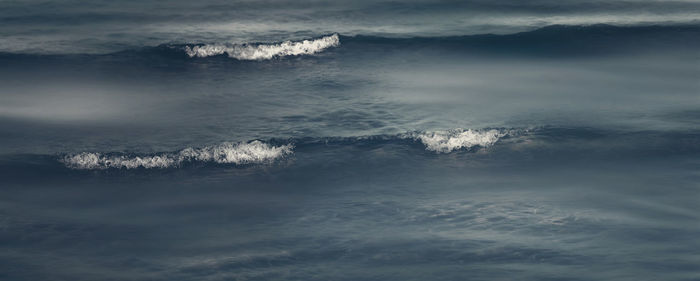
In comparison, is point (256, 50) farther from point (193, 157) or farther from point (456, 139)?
point (456, 139)

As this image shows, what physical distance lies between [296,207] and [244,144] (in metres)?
2.89

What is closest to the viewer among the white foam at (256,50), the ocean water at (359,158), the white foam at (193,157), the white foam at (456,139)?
the ocean water at (359,158)

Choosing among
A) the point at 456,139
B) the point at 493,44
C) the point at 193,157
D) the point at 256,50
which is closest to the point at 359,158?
the point at 456,139

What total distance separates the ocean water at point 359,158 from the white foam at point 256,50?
54mm

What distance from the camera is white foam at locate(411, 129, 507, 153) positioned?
19.2 m

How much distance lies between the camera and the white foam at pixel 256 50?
2475 centimetres

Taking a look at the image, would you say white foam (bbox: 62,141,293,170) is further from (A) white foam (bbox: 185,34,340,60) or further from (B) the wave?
(A) white foam (bbox: 185,34,340,60)

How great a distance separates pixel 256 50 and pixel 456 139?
7.55 metres

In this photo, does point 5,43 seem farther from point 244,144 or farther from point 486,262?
point 486,262

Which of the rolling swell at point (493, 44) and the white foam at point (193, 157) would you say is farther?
the rolling swell at point (493, 44)

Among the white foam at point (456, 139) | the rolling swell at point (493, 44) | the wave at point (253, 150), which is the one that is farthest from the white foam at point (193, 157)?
the rolling swell at point (493, 44)

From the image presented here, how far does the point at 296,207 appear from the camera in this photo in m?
16.8

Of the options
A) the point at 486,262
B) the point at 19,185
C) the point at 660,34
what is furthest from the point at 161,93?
the point at 660,34

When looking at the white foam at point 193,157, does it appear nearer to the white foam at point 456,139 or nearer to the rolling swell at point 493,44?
the white foam at point 456,139
